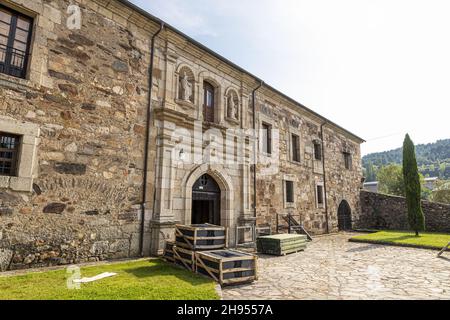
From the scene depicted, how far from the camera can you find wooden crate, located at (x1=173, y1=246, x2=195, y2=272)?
227 inches

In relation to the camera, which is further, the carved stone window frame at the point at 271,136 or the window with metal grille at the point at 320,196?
the window with metal grille at the point at 320,196

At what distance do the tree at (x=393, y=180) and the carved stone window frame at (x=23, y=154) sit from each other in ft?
129

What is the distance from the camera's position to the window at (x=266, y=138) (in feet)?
40.1

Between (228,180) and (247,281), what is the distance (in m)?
4.74

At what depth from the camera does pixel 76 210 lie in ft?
19.7

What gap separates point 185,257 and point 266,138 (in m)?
7.70

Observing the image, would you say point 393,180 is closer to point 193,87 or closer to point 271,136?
point 271,136

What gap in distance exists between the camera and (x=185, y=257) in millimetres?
6047

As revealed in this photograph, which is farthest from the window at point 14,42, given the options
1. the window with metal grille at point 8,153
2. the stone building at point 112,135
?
the window with metal grille at point 8,153

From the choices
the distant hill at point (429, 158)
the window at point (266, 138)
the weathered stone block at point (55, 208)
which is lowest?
the weathered stone block at point (55, 208)

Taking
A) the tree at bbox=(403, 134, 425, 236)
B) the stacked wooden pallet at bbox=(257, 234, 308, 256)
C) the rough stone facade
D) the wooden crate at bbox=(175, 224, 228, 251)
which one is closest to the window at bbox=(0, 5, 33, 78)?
the wooden crate at bbox=(175, 224, 228, 251)

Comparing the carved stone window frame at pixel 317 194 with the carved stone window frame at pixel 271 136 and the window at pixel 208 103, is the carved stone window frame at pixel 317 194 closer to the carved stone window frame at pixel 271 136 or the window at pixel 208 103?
the carved stone window frame at pixel 271 136
